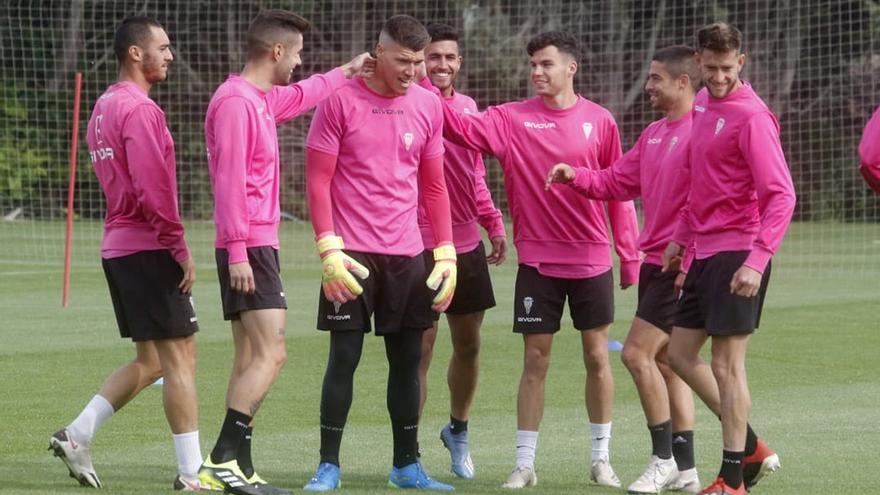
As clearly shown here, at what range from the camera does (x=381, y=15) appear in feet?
116

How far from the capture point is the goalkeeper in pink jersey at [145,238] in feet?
22.8

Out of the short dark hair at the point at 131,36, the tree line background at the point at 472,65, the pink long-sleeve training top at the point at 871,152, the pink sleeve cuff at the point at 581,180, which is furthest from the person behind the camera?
the tree line background at the point at 472,65

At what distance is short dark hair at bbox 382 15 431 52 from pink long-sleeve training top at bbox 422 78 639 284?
2.52 feet

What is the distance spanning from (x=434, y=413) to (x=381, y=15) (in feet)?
86.6

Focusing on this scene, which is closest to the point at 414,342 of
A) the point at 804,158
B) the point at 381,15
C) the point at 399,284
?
the point at 399,284

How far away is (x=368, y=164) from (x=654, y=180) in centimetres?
147

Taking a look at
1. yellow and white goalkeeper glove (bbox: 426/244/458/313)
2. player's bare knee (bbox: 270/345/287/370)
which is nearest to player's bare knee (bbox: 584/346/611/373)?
yellow and white goalkeeper glove (bbox: 426/244/458/313)

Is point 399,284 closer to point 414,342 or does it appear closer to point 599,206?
point 414,342

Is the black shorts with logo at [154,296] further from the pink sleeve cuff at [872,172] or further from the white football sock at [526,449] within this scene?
the pink sleeve cuff at [872,172]

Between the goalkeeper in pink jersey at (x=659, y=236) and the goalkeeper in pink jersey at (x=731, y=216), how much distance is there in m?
A: 0.47

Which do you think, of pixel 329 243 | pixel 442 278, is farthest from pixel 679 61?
pixel 329 243

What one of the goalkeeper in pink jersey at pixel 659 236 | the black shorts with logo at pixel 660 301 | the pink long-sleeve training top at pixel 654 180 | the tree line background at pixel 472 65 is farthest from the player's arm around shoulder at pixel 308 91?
the tree line background at pixel 472 65

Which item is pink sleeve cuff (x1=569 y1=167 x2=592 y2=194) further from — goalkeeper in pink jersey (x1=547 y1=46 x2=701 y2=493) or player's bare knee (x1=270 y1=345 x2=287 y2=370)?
player's bare knee (x1=270 y1=345 x2=287 y2=370)

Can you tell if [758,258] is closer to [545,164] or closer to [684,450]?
[684,450]
